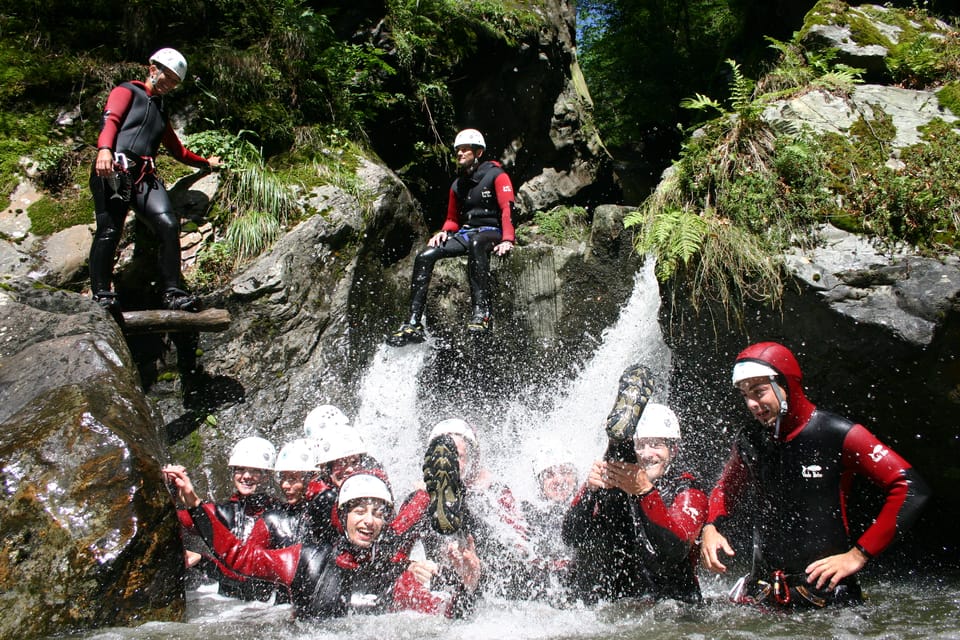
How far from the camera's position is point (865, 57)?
7.08m

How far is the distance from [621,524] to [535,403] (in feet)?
11.1

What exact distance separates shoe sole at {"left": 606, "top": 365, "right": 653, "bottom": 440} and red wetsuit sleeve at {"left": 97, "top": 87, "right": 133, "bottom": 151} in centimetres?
477

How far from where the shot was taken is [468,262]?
291 inches

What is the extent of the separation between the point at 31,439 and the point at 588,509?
317cm

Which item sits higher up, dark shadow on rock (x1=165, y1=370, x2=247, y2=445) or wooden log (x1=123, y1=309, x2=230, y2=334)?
wooden log (x1=123, y1=309, x2=230, y2=334)

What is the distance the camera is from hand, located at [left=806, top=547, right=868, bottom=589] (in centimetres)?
350

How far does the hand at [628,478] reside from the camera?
357 cm

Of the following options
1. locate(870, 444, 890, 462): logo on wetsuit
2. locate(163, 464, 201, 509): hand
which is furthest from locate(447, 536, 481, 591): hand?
locate(870, 444, 890, 462): logo on wetsuit

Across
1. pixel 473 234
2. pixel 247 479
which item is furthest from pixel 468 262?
pixel 247 479

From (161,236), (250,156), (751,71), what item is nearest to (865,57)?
(751,71)

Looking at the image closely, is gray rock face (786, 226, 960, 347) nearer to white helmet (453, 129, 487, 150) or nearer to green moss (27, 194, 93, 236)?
white helmet (453, 129, 487, 150)

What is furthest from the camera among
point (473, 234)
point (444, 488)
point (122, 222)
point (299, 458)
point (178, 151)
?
point (473, 234)

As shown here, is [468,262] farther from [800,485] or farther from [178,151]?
[800,485]

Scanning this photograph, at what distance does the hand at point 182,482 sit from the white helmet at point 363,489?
1.04 m
